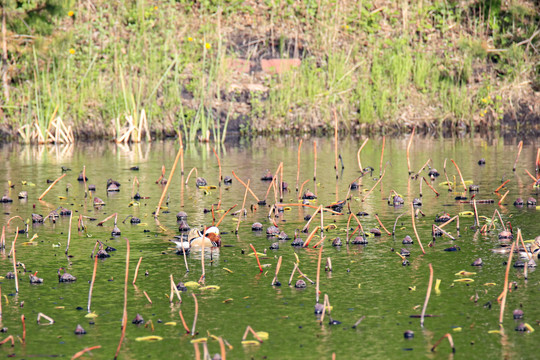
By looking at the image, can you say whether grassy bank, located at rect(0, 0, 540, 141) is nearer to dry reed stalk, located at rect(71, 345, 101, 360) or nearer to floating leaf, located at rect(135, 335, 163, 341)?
floating leaf, located at rect(135, 335, 163, 341)

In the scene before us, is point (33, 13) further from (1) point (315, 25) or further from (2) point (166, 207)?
(2) point (166, 207)

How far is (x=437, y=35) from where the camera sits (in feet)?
79.8

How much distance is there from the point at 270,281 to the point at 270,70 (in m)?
16.0

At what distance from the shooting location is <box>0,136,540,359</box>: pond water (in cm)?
506

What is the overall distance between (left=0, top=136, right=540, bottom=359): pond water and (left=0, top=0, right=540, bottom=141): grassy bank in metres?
8.26

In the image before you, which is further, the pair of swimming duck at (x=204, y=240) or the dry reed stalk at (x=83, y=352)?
the pair of swimming duck at (x=204, y=240)

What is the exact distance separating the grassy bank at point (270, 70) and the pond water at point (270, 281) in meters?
8.26

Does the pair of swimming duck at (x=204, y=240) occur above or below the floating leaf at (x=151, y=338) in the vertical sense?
above

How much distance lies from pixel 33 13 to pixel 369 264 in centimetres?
1532

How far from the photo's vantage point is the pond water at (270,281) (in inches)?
199

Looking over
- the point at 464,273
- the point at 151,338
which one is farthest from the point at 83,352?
the point at 464,273

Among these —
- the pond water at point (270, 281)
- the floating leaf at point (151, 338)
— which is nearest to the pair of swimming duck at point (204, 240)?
the pond water at point (270, 281)

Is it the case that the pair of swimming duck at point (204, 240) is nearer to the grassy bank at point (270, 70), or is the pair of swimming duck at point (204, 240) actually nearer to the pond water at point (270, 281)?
the pond water at point (270, 281)

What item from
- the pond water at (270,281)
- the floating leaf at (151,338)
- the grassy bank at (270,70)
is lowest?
the floating leaf at (151,338)
